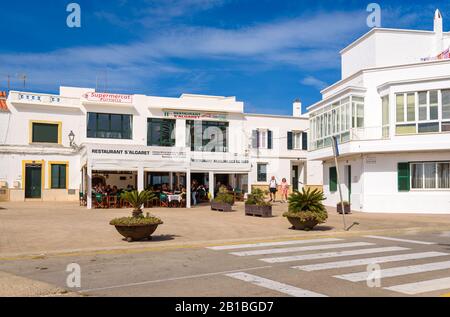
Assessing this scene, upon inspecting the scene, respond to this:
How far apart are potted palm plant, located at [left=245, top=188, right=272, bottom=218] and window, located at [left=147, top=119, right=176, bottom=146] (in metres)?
15.8

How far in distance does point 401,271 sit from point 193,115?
94.2 ft

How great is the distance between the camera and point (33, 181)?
31.3 m

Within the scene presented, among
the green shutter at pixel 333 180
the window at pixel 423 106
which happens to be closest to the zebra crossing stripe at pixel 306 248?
the window at pixel 423 106

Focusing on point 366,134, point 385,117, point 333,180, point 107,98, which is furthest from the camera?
point 107,98

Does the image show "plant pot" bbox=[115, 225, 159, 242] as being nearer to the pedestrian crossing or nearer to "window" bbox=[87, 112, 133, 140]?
the pedestrian crossing

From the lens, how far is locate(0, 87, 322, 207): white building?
1193 inches

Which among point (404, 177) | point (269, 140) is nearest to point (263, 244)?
point (404, 177)

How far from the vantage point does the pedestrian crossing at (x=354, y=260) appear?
7.37 metres

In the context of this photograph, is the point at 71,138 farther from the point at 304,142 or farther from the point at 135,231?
A: the point at 135,231

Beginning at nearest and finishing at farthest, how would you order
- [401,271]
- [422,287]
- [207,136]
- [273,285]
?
[422,287], [273,285], [401,271], [207,136]

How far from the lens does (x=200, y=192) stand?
3259cm

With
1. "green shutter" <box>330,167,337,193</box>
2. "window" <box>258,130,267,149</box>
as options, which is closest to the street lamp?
"window" <box>258,130,267,149</box>
